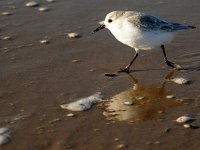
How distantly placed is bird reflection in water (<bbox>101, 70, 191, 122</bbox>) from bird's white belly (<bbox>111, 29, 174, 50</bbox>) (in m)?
0.52

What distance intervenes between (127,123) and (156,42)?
1436 millimetres

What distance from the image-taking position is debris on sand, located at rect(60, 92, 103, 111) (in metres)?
4.97

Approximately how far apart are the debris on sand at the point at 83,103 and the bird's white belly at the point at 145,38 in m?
0.89

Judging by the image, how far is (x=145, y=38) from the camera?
5699 millimetres

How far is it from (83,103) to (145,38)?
118 centimetres

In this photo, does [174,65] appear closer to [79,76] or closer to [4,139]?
[79,76]

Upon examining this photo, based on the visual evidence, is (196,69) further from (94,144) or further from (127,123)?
(94,144)

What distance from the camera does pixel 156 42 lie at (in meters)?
5.77

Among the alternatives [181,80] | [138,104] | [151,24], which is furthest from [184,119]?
[151,24]

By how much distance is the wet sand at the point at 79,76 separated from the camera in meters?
4.44

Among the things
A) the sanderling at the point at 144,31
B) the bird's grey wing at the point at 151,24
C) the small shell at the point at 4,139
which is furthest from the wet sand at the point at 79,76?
the bird's grey wing at the point at 151,24

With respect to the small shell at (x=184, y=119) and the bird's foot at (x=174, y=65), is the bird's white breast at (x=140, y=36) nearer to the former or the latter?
the bird's foot at (x=174, y=65)

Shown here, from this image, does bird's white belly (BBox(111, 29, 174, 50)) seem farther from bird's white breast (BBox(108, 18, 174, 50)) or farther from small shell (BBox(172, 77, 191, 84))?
small shell (BBox(172, 77, 191, 84))

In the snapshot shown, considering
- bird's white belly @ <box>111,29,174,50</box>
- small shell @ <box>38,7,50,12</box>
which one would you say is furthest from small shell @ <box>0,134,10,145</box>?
small shell @ <box>38,7,50,12</box>
